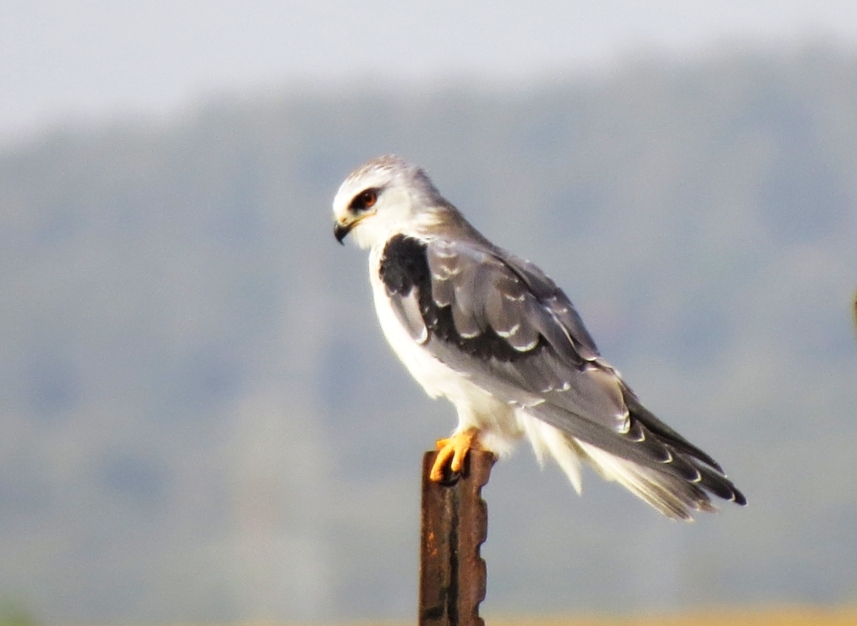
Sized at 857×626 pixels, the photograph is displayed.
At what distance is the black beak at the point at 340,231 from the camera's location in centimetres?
859

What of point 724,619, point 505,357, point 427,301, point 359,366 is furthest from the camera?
point 359,366

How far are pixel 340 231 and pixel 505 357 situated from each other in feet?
5.05

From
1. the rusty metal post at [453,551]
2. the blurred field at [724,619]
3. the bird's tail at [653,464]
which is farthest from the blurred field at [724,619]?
the rusty metal post at [453,551]

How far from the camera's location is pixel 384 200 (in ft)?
28.2

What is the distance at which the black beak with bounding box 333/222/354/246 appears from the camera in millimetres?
8594

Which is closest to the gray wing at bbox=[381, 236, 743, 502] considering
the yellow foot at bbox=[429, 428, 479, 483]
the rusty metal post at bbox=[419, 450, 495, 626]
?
the yellow foot at bbox=[429, 428, 479, 483]

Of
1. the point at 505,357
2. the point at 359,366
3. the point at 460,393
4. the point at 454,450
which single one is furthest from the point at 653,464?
the point at 359,366

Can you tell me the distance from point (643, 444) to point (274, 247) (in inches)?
6452

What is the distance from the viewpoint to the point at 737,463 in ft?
391

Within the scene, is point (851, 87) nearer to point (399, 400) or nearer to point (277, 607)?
point (399, 400)

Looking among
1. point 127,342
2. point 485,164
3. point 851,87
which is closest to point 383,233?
point 127,342

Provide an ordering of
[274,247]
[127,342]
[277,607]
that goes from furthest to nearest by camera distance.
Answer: [274,247] < [127,342] < [277,607]

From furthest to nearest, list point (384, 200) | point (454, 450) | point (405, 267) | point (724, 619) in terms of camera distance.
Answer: point (724, 619) → point (384, 200) → point (405, 267) → point (454, 450)

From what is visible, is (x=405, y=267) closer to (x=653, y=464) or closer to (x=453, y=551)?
(x=653, y=464)
